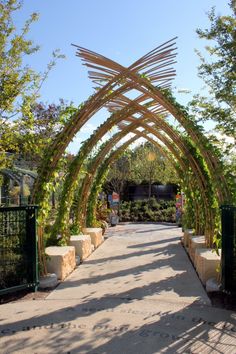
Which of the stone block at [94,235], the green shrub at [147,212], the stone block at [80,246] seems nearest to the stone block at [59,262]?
the stone block at [80,246]

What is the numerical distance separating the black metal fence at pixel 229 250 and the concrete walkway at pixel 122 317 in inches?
A: 15.3

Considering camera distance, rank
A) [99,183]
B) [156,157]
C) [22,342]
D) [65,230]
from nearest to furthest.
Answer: [22,342] → [65,230] → [99,183] → [156,157]

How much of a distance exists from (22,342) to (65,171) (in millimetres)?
5178

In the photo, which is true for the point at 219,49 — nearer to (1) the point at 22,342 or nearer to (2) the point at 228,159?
(2) the point at 228,159

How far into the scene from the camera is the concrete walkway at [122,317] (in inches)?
157

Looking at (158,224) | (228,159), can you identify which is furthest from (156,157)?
(228,159)

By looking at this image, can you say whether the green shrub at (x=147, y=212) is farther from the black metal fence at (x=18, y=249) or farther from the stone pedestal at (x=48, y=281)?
the black metal fence at (x=18, y=249)

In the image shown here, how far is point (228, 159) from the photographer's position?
20.7ft

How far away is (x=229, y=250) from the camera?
18.2 ft

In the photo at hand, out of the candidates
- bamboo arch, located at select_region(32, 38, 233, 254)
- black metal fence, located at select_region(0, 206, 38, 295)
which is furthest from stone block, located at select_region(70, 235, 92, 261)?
black metal fence, located at select_region(0, 206, 38, 295)

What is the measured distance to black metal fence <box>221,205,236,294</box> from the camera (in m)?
5.52

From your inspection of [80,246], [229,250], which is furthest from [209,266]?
[80,246]

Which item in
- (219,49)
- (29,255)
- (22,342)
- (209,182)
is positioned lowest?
(22,342)

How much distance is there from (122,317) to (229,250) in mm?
1785
